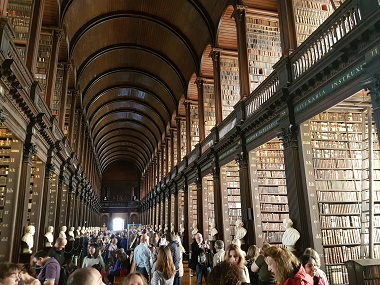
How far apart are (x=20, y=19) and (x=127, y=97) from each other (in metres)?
15.3

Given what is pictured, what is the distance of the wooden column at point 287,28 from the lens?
643 cm

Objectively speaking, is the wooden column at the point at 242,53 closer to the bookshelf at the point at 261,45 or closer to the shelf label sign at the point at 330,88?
the bookshelf at the point at 261,45

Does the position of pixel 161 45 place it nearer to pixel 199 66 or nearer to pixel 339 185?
pixel 199 66

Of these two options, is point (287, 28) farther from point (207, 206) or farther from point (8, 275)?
point (207, 206)

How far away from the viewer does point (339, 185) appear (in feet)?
20.0

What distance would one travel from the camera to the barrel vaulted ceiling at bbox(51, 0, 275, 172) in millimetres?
11771

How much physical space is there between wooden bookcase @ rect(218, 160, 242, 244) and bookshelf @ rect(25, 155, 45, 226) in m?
5.25

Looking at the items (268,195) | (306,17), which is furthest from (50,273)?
(306,17)

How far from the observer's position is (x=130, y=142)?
34.7m

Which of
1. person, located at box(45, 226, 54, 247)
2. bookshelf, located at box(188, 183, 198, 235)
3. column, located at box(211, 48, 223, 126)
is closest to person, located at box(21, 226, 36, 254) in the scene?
person, located at box(45, 226, 54, 247)

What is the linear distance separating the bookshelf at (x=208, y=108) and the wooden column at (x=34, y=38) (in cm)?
679

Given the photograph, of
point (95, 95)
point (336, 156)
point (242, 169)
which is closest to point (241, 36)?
point (242, 169)

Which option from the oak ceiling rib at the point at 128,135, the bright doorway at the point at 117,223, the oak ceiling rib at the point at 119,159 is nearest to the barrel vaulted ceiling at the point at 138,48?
the oak ceiling rib at the point at 128,135

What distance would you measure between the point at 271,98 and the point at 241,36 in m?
3.02
